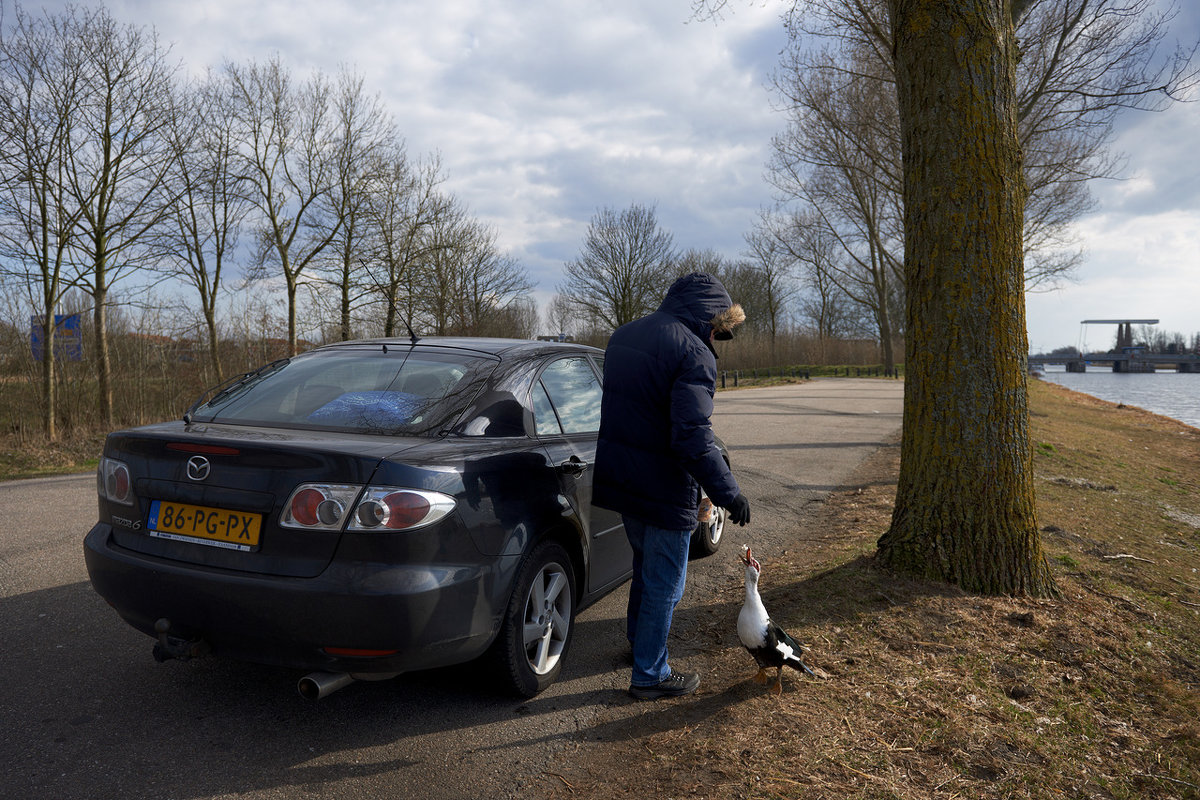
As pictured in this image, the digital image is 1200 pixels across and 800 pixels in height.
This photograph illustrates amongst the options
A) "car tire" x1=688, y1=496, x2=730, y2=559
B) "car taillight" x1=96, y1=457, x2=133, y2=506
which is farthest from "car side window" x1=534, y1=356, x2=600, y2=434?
"car taillight" x1=96, y1=457, x2=133, y2=506

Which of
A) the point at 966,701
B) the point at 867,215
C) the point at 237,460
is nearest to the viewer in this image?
the point at 237,460

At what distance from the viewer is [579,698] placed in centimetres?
323

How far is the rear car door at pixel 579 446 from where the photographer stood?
139 inches

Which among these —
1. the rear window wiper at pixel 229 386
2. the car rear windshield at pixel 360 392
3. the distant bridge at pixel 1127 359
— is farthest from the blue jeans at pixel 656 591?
the distant bridge at pixel 1127 359

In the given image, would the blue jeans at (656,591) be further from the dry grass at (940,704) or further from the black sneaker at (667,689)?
the dry grass at (940,704)

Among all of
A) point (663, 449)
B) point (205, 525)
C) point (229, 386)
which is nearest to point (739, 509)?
point (663, 449)

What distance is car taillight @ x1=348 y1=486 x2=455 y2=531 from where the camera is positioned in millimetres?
2557

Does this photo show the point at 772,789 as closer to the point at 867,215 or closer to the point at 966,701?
the point at 966,701

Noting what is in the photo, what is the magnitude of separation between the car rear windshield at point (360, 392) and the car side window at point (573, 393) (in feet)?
1.30

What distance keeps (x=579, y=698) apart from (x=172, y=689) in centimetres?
180

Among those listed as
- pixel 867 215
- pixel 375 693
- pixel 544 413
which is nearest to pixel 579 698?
pixel 375 693

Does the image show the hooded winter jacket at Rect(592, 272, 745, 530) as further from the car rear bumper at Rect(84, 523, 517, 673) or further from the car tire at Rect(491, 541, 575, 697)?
the car rear bumper at Rect(84, 523, 517, 673)

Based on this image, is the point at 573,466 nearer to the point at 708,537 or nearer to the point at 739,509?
the point at 739,509

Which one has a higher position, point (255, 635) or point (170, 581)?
point (170, 581)
